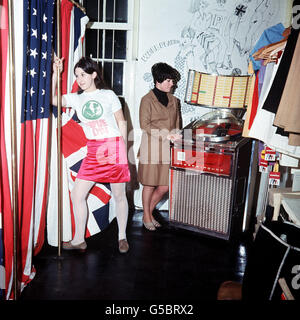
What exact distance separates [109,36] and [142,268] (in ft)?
8.74

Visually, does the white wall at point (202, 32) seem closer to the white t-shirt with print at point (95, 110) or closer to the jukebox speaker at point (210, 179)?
the jukebox speaker at point (210, 179)

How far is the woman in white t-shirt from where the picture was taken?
2.75 meters

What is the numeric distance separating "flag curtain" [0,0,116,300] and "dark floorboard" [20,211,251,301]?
158mm

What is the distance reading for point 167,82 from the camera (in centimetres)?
327

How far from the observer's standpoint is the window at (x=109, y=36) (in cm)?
384

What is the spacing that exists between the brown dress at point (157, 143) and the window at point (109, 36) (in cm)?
87

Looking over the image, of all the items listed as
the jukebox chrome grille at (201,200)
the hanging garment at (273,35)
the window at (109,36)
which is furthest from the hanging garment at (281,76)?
the window at (109,36)

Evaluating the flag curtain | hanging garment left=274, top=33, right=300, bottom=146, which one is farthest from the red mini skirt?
hanging garment left=274, top=33, right=300, bottom=146

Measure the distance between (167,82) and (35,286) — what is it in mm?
2130

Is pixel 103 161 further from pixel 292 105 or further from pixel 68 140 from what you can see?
pixel 292 105

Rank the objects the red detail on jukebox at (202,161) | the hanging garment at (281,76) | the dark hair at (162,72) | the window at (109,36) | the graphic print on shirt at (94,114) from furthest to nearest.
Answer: the window at (109,36) → the dark hair at (162,72) → the red detail on jukebox at (202,161) → the graphic print on shirt at (94,114) → the hanging garment at (281,76)

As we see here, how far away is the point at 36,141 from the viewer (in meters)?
2.50
